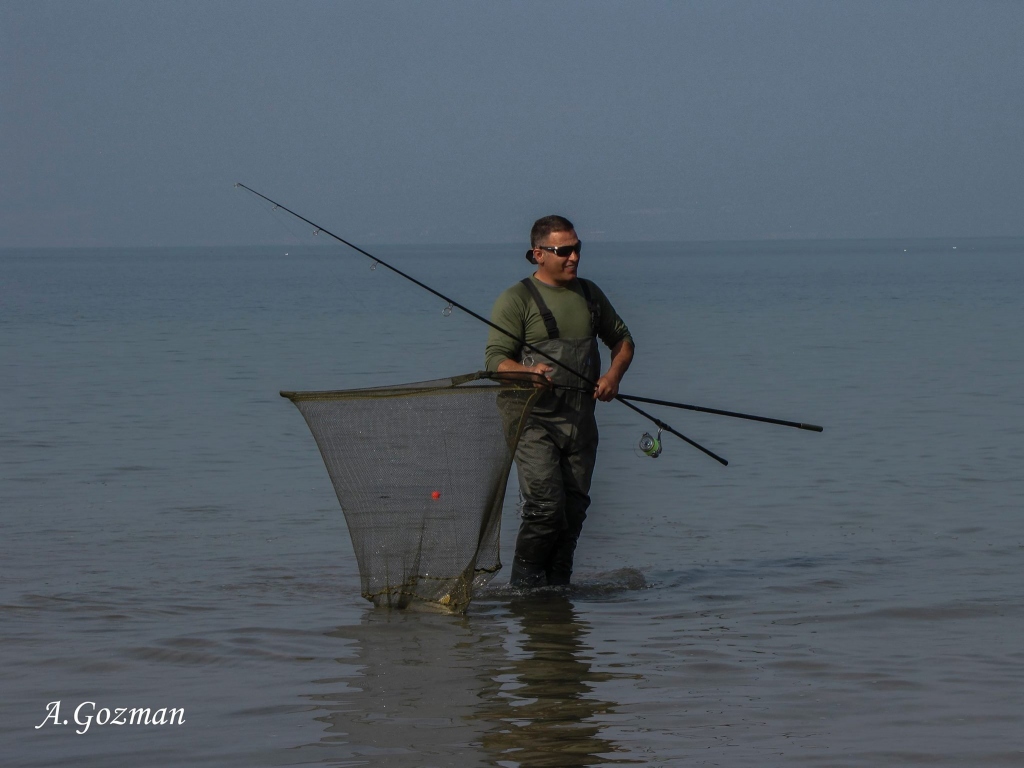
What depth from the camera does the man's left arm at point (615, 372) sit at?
6.18m

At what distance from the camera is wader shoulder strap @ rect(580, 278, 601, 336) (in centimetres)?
640

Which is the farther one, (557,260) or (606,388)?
(557,260)

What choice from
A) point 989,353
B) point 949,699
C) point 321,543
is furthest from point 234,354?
point 949,699

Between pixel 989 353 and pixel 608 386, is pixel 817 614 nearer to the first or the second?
pixel 608 386

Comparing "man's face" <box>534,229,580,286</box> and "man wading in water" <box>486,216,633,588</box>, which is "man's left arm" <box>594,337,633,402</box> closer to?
"man wading in water" <box>486,216,633,588</box>

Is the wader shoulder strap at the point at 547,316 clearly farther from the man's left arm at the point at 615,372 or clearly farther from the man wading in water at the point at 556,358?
the man's left arm at the point at 615,372

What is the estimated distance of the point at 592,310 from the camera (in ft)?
21.0

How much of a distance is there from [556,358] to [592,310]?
299 millimetres

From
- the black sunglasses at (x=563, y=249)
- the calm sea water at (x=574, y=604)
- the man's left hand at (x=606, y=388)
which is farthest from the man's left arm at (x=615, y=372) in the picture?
the calm sea water at (x=574, y=604)

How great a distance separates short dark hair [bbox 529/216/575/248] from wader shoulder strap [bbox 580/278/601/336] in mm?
271

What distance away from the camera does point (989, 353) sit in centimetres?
2089
